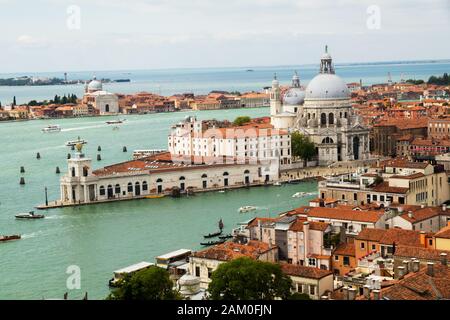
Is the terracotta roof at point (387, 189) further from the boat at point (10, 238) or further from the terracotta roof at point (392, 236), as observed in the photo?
the boat at point (10, 238)

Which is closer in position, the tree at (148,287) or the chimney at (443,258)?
the tree at (148,287)

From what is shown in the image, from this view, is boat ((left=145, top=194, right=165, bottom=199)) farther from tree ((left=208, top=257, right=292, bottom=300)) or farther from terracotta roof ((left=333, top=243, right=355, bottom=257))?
tree ((left=208, top=257, right=292, bottom=300))

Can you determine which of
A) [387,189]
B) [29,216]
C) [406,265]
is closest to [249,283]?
[406,265]

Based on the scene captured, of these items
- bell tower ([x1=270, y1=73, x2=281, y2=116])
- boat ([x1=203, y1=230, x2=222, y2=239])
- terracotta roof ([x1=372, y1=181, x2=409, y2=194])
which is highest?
bell tower ([x1=270, y1=73, x2=281, y2=116])

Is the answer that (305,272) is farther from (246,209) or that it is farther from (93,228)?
(246,209)

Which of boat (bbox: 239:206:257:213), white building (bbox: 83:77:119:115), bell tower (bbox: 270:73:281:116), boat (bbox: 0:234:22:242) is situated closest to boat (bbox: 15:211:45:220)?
boat (bbox: 0:234:22:242)

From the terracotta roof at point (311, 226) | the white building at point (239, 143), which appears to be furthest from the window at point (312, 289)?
the white building at point (239, 143)
